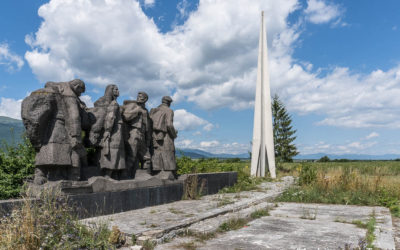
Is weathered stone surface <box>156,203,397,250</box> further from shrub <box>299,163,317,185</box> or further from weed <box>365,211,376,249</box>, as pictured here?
shrub <box>299,163,317,185</box>

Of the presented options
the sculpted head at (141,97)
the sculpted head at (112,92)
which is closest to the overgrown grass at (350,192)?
the sculpted head at (141,97)

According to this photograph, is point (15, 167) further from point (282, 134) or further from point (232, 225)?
point (282, 134)

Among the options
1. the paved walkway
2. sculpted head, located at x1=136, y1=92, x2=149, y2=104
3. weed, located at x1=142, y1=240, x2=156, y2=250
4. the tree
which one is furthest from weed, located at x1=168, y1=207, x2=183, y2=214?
the tree

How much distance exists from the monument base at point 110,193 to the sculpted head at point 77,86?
187 cm

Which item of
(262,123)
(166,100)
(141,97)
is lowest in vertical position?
(141,97)

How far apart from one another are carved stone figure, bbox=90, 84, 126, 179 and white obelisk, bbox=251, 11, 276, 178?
399 inches

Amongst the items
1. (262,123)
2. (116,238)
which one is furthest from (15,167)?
(262,123)

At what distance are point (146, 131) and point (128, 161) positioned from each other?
104 centimetres

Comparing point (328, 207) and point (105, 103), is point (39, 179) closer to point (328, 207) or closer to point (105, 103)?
point (105, 103)

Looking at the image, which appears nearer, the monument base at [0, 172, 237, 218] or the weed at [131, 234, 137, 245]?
the weed at [131, 234, 137, 245]

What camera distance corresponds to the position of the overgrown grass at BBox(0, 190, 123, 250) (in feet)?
11.2

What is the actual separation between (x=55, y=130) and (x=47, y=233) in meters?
2.86

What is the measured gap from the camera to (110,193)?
6.58m

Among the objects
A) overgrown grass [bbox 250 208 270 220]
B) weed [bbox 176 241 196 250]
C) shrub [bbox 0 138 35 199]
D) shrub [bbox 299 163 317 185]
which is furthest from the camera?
shrub [bbox 299 163 317 185]
